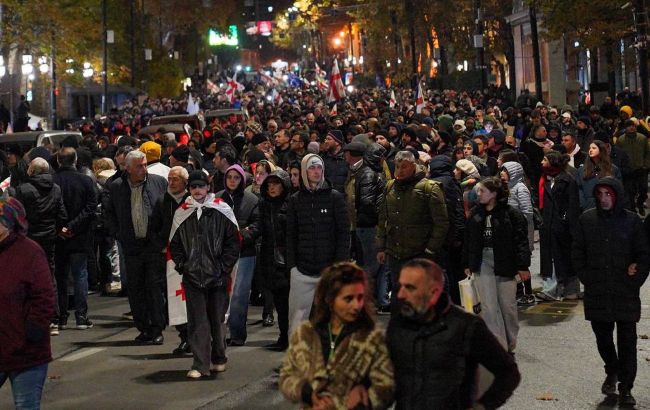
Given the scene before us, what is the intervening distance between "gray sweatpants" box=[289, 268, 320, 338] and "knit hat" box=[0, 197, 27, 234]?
136 inches

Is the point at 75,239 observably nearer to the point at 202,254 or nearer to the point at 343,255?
the point at 202,254

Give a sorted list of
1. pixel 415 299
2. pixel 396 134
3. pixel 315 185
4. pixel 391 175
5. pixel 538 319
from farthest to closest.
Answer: pixel 396 134
pixel 391 175
pixel 538 319
pixel 315 185
pixel 415 299

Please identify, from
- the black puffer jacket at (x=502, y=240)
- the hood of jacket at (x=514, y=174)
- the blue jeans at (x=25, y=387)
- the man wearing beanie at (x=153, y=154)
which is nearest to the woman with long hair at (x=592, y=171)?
the hood of jacket at (x=514, y=174)

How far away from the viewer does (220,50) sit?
191 metres

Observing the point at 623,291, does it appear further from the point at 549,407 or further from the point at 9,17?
the point at 9,17

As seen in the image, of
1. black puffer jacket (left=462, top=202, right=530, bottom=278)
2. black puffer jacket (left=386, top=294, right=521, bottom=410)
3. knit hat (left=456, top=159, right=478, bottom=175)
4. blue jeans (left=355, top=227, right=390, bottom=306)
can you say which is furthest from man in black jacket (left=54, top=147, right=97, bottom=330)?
black puffer jacket (left=386, top=294, right=521, bottom=410)

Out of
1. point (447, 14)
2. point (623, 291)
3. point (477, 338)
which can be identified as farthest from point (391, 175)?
point (447, 14)

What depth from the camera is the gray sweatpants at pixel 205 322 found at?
11.3 metres

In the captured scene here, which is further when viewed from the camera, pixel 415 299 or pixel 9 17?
pixel 9 17

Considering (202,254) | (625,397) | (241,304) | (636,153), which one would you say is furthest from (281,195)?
(636,153)

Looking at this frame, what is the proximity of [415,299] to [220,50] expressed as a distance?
186846 millimetres

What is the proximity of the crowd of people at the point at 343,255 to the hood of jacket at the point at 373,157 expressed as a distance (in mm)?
36

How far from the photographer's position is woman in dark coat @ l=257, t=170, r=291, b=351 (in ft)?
41.3

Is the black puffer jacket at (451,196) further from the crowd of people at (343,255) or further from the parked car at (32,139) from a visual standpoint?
the parked car at (32,139)
